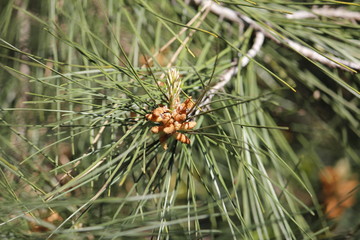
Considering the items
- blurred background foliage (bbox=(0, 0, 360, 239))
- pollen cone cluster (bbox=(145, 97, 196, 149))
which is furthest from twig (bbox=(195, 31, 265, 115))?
pollen cone cluster (bbox=(145, 97, 196, 149))

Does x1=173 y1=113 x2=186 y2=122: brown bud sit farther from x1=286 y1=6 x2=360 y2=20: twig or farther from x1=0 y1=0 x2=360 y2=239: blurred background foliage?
x1=286 y1=6 x2=360 y2=20: twig

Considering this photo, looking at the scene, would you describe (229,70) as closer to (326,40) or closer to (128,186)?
(326,40)

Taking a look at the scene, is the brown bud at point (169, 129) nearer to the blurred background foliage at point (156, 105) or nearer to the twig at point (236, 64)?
the blurred background foliage at point (156, 105)

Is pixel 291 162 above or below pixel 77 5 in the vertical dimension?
below

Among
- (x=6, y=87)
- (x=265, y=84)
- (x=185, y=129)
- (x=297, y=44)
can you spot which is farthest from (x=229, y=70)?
(x=6, y=87)

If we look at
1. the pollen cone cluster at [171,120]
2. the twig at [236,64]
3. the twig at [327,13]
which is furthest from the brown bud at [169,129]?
the twig at [327,13]

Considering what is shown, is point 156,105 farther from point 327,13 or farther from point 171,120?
point 327,13

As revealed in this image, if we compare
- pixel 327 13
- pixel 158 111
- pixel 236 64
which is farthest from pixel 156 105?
pixel 327 13
